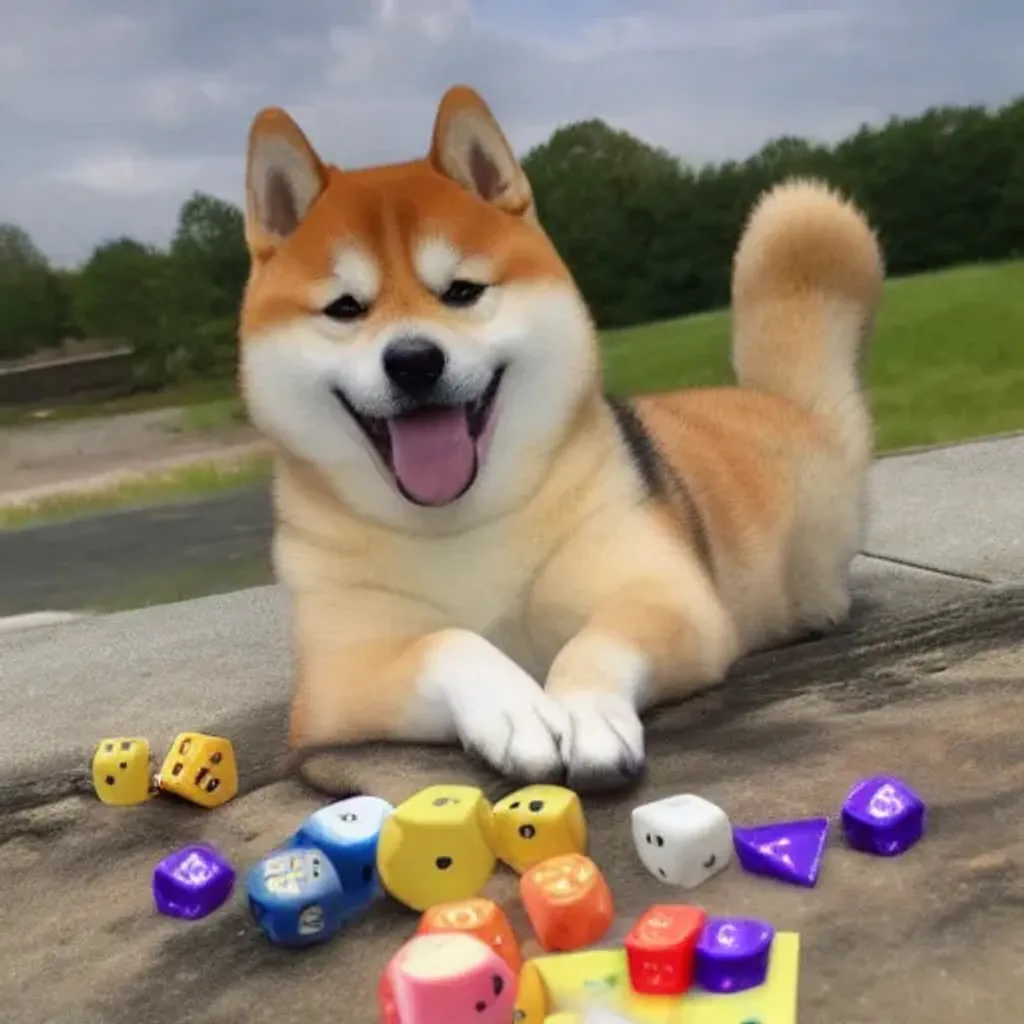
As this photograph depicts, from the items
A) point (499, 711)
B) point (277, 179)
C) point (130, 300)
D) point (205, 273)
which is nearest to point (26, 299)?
point (130, 300)

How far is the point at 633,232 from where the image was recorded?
2199mm

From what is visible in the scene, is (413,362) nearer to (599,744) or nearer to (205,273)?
(599,744)

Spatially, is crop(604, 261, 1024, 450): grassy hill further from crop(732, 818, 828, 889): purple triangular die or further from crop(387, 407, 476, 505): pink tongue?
crop(732, 818, 828, 889): purple triangular die

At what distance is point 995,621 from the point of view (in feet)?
4.09

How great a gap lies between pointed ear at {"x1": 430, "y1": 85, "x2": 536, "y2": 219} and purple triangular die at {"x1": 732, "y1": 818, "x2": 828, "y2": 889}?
0.57 metres

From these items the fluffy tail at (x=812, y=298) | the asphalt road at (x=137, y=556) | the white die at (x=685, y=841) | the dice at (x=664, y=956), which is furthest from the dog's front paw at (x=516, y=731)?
the asphalt road at (x=137, y=556)

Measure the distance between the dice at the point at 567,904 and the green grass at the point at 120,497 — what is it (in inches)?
56.3

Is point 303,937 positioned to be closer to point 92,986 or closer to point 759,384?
point 92,986

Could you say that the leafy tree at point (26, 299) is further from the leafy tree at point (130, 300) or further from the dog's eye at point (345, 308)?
the dog's eye at point (345, 308)

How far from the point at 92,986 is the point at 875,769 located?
1.70 ft

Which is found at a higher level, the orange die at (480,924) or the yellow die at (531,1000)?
the orange die at (480,924)

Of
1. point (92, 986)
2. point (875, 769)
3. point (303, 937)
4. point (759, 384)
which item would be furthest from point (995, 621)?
point (92, 986)

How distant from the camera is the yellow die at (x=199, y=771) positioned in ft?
3.59

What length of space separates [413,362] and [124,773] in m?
0.41
